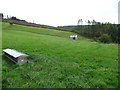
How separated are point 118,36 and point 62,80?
211 ft

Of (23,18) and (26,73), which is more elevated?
(23,18)

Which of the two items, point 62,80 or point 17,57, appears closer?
point 62,80

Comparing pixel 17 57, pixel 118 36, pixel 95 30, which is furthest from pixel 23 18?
pixel 17 57

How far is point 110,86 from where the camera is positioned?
5090mm

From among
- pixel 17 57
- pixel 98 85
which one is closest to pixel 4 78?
pixel 17 57

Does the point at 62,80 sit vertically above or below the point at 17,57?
below

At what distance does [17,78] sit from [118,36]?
65.7 m

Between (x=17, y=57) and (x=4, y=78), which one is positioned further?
(x=17, y=57)

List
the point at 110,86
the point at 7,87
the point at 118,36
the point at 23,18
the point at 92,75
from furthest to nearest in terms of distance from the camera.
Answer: the point at 23,18, the point at 118,36, the point at 92,75, the point at 110,86, the point at 7,87

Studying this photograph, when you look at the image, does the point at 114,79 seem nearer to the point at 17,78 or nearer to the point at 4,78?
the point at 17,78

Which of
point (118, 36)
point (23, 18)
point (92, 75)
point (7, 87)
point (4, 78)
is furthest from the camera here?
point (23, 18)

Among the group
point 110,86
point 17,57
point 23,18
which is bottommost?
point 110,86

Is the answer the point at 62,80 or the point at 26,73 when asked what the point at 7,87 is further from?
the point at 62,80

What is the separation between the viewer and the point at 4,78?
217 inches
